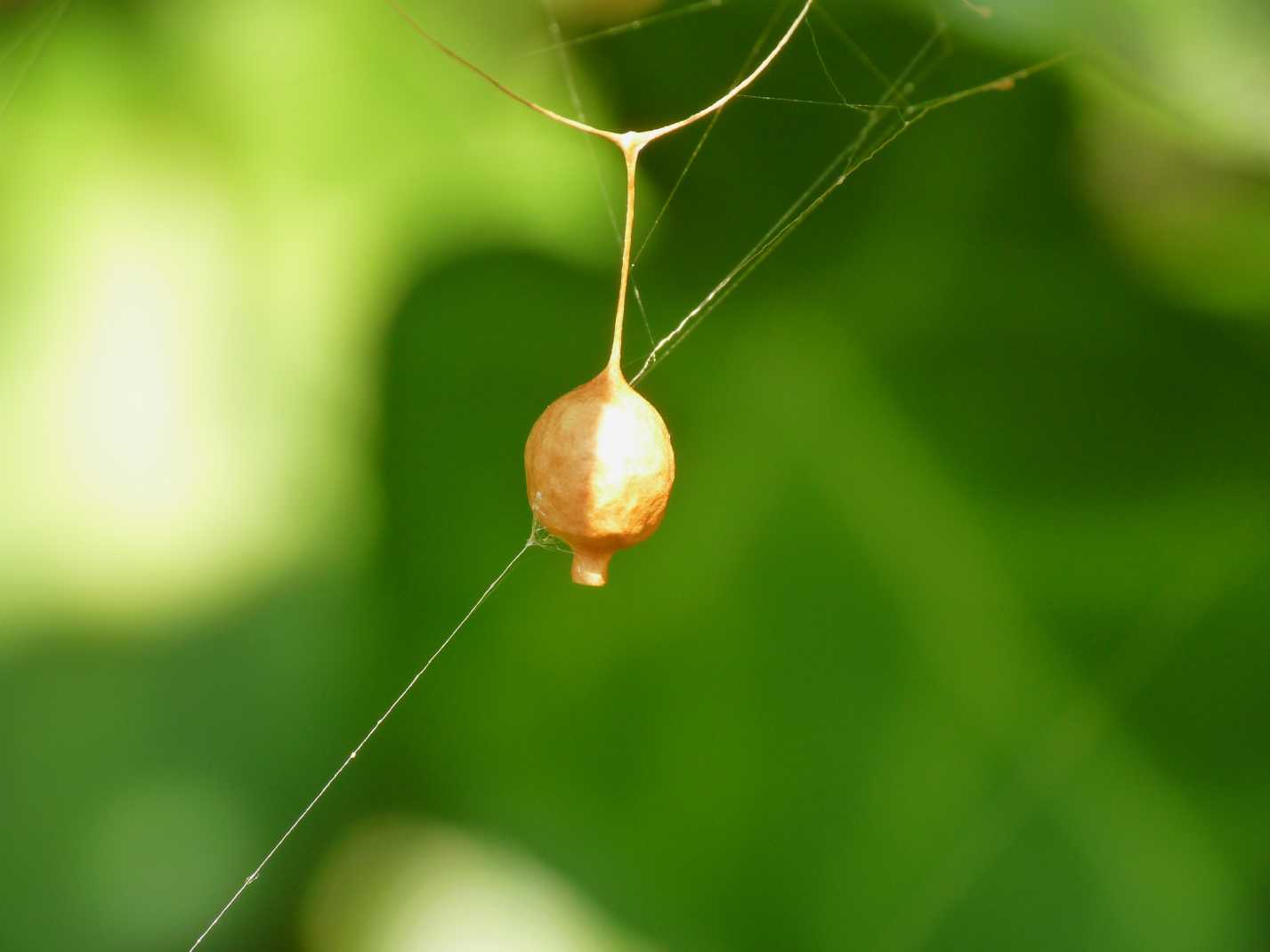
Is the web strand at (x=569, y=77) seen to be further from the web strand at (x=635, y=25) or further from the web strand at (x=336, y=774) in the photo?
the web strand at (x=336, y=774)

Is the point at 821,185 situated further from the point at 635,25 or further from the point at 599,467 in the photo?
the point at 599,467

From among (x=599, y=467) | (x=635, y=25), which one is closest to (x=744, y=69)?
(x=635, y=25)

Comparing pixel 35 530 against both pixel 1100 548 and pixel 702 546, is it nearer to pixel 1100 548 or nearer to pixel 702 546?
pixel 702 546

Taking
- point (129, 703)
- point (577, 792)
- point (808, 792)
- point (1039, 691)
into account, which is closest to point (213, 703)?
point (129, 703)

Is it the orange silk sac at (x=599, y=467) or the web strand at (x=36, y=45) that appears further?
the web strand at (x=36, y=45)

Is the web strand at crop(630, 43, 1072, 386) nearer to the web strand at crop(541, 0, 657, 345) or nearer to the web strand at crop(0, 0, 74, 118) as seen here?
the web strand at crop(541, 0, 657, 345)

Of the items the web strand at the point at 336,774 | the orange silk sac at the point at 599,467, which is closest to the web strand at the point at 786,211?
the web strand at the point at 336,774
